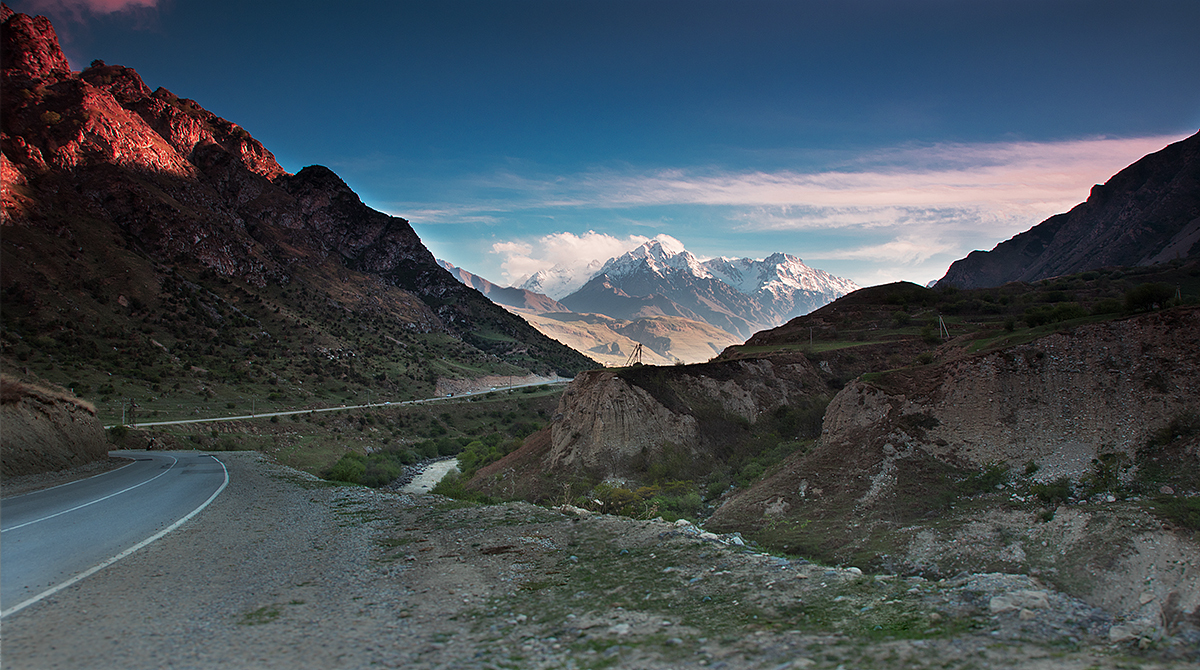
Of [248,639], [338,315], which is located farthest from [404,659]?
[338,315]

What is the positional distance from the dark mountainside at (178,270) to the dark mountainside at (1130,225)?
505ft

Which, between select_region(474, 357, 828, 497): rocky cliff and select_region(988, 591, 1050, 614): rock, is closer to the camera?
select_region(988, 591, 1050, 614): rock

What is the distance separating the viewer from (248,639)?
Result: 6246mm

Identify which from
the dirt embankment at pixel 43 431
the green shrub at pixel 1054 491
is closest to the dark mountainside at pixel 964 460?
A: the green shrub at pixel 1054 491

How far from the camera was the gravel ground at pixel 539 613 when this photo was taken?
5.73 meters

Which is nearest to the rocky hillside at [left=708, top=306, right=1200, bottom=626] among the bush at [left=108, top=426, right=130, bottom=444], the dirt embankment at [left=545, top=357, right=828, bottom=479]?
the dirt embankment at [left=545, top=357, right=828, bottom=479]

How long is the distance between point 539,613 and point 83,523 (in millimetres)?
12574

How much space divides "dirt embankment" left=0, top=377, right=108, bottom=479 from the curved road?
239cm

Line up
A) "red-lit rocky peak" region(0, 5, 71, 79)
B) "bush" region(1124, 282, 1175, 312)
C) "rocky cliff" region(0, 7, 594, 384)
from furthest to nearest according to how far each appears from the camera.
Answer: "red-lit rocky peak" region(0, 5, 71, 79)
"rocky cliff" region(0, 7, 594, 384)
"bush" region(1124, 282, 1175, 312)

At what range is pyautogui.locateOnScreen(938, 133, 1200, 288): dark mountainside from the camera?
13750 cm

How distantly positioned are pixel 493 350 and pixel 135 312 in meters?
95.4

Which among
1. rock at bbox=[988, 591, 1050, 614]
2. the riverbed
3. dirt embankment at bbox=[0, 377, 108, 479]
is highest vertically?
dirt embankment at bbox=[0, 377, 108, 479]

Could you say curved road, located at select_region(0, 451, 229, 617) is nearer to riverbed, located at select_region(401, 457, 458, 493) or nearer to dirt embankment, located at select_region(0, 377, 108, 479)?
dirt embankment, located at select_region(0, 377, 108, 479)

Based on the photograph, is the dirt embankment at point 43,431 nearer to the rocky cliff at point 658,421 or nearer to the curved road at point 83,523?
the curved road at point 83,523
